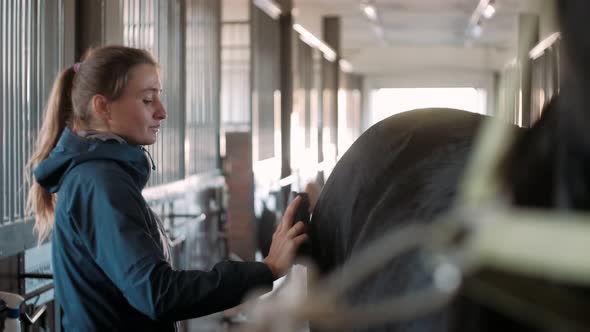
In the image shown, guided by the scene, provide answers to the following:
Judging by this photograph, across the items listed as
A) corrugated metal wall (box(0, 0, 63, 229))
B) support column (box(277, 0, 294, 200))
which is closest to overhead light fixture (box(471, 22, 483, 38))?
support column (box(277, 0, 294, 200))

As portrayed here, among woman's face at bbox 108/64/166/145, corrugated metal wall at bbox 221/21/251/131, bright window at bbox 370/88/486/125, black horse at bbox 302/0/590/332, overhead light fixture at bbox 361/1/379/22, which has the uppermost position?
overhead light fixture at bbox 361/1/379/22

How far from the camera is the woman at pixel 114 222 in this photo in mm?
1592

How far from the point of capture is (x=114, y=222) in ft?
5.24

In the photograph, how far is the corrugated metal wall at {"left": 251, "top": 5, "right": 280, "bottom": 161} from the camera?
18.9 feet

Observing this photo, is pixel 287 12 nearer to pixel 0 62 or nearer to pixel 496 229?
pixel 0 62

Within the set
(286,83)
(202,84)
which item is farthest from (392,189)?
(286,83)

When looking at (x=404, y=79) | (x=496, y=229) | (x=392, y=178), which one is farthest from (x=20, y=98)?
(x=404, y=79)

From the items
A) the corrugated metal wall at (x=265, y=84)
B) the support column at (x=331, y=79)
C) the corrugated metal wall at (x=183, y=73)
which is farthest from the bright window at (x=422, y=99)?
the corrugated metal wall at (x=183, y=73)

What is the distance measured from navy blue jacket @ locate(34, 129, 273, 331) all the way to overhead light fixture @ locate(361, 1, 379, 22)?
8.70m

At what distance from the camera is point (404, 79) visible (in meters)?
19.0

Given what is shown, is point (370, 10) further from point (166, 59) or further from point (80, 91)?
point (80, 91)

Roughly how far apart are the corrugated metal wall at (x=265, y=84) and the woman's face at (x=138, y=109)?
344cm

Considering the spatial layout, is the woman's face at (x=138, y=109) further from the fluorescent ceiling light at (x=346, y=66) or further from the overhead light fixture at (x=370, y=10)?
the fluorescent ceiling light at (x=346, y=66)

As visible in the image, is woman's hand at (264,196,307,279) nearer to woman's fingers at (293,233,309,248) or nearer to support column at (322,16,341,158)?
woman's fingers at (293,233,309,248)
